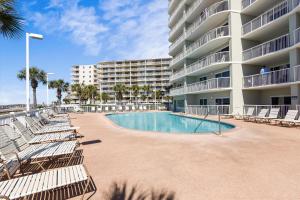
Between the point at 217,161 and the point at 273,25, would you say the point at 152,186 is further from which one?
the point at 273,25

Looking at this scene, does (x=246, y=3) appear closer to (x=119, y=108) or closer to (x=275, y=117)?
(x=275, y=117)

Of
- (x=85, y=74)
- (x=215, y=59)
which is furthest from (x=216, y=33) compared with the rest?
(x=85, y=74)

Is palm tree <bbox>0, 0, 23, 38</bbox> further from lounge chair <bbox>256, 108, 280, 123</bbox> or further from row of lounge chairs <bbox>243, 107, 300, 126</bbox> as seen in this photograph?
lounge chair <bbox>256, 108, 280, 123</bbox>

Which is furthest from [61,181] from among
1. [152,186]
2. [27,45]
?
[27,45]

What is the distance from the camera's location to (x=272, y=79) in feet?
58.2

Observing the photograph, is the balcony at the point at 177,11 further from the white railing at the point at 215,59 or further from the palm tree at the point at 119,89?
the palm tree at the point at 119,89

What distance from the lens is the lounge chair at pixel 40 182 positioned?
312cm

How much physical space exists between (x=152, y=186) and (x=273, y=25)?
19.6 meters

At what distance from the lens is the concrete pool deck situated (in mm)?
4207

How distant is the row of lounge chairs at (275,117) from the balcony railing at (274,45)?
545 centimetres

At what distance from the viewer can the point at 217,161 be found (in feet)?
20.0

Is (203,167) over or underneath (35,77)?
underneath

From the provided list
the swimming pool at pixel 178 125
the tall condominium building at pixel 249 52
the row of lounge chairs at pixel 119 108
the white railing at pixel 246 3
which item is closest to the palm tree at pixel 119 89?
the row of lounge chairs at pixel 119 108

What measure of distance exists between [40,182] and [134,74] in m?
96.6
